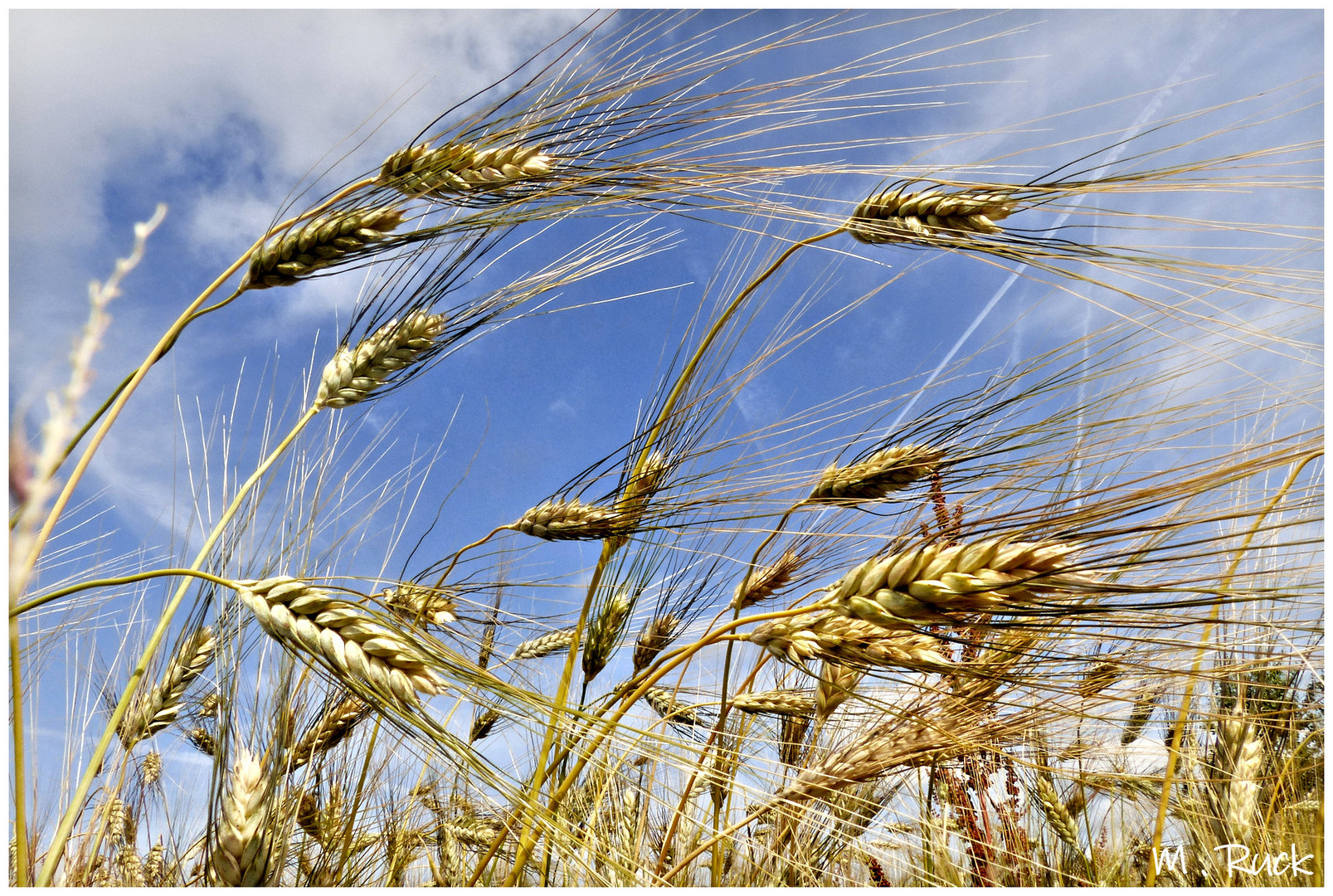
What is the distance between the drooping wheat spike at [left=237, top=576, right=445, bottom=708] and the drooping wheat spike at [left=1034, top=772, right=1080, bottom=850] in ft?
6.21

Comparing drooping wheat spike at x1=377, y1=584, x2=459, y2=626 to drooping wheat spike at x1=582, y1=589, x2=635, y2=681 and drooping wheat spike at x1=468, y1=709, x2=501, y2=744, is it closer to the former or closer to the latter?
drooping wheat spike at x1=582, y1=589, x2=635, y2=681

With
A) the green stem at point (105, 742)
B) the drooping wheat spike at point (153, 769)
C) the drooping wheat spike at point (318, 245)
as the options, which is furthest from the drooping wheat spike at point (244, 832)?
the drooping wheat spike at point (153, 769)

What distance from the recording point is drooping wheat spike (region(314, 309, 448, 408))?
1.47 meters

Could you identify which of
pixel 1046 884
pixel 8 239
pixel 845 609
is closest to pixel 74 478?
pixel 8 239

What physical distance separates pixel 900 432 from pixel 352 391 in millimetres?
1143

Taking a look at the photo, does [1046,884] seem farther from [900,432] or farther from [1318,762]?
[900,432]

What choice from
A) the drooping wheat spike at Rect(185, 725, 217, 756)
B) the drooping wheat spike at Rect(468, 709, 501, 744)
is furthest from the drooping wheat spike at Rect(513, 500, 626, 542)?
the drooping wheat spike at Rect(185, 725, 217, 756)

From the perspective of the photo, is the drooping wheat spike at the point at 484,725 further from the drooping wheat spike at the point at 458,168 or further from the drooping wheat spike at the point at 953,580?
the drooping wheat spike at the point at 953,580

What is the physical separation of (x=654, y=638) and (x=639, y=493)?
27.1 inches

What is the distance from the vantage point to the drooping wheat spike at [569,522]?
153cm

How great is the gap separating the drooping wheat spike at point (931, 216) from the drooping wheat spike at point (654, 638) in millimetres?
1123

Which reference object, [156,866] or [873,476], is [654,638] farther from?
[156,866]

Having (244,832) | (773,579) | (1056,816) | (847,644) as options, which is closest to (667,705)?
(773,579)

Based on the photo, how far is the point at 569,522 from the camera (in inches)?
63.7
